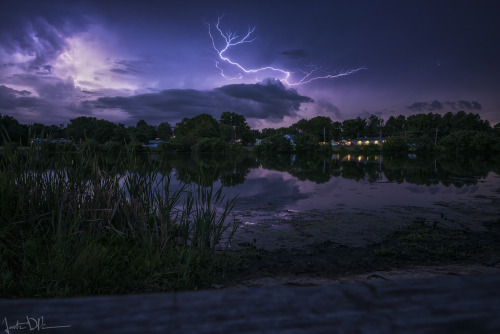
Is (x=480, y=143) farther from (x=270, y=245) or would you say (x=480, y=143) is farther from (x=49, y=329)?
(x=49, y=329)

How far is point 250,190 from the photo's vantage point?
15820mm

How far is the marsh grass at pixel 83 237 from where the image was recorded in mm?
4012

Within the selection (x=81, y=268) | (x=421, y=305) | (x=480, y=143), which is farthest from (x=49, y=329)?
(x=480, y=143)

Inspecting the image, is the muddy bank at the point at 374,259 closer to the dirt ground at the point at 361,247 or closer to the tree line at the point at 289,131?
the dirt ground at the point at 361,247

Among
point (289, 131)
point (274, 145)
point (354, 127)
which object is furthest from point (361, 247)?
point (289, 131)

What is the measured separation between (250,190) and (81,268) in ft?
39.5

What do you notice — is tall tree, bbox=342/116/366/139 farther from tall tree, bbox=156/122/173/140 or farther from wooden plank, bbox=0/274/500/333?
wooden plank, bbox=0/274/500/333

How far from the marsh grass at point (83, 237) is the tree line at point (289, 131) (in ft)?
3.30

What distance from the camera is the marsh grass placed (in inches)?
158

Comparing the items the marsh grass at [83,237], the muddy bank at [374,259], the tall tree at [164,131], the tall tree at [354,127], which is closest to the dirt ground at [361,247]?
the muddy bank at [374,259]

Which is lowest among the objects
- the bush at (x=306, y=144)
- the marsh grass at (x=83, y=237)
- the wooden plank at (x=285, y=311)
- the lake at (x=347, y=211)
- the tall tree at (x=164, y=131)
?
the lake at (x=347, y=211)

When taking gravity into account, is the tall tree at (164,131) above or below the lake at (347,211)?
above

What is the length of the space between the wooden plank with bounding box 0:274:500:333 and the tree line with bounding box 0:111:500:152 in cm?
622

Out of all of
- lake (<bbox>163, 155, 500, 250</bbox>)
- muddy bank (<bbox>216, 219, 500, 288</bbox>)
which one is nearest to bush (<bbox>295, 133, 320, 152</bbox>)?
lake (<bbox>163, 155, 500, 250</bbox>)
